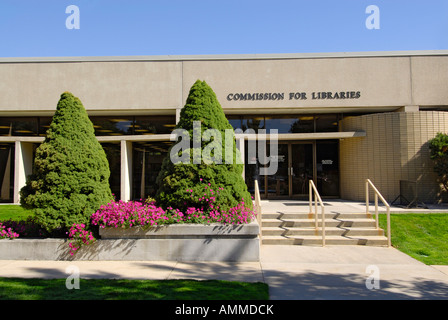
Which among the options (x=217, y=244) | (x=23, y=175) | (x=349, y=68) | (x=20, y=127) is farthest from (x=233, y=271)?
(x=20, y=127)

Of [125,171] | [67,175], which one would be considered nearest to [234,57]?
[125,171]

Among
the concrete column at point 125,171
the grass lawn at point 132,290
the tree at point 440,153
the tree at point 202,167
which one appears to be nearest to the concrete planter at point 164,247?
the tree at point 202,167

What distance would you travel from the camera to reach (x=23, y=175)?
13375mm

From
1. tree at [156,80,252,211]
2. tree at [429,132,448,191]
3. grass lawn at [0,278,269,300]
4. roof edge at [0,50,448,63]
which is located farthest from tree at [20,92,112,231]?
tree at [429,132,448,191]

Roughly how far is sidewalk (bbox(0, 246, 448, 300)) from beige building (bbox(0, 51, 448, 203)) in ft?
22.6

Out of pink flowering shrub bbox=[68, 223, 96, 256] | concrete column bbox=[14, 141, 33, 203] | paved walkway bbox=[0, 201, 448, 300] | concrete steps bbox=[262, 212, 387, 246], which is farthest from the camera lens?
concrete column bbox=[14, 141, 33, 203]

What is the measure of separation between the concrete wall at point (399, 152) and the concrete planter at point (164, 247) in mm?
8408

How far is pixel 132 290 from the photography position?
4.23 metres

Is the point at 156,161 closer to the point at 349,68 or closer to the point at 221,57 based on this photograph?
the point at 221,57

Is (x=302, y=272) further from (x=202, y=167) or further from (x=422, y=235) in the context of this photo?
(x=422, y=235)

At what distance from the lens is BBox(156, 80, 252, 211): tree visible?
21.1ft

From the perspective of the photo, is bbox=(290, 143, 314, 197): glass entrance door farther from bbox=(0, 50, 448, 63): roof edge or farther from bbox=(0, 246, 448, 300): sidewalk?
bbox=(0, 246, 448, 300): sidewalk

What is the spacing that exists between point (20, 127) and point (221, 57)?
9782 mm
